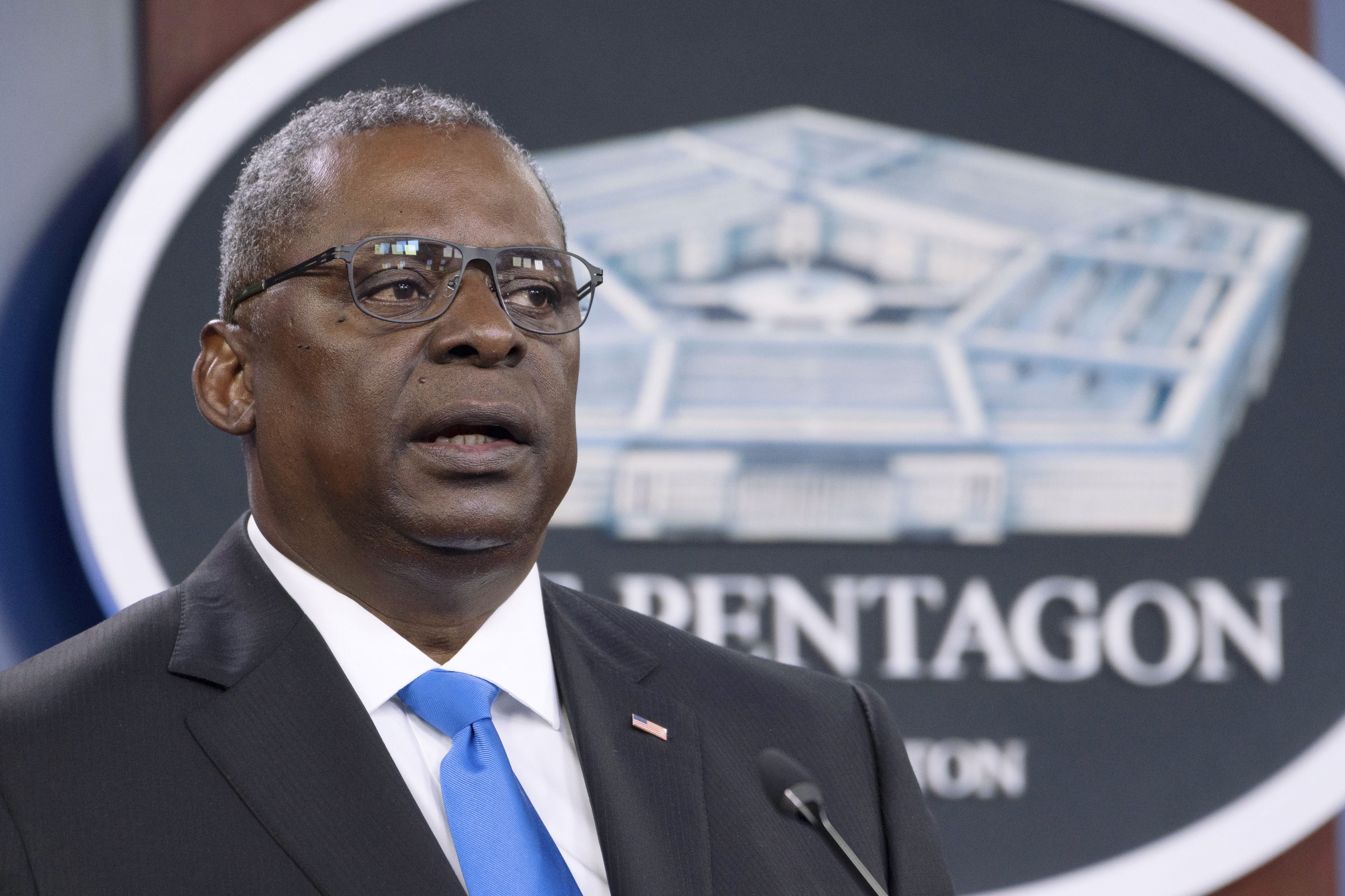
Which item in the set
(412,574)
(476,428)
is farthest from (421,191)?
(412,574)

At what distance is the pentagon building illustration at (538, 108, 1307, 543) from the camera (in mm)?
2455

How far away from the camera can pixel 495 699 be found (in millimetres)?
1251

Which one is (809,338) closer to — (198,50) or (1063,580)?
(1063,580)

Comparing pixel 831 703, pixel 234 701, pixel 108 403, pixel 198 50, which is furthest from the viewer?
pixel 198 50

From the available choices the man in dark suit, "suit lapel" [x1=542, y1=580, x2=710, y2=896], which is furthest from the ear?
"suit lapel" [x1=542, y1=580, x2=710, y2=896]

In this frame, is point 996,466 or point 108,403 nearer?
point 108,403

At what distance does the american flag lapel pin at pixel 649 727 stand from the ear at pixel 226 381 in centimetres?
47

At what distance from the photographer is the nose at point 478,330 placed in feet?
3.82

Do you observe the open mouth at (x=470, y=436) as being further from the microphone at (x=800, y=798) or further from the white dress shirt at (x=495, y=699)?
the microphone at (x=800, y=798)

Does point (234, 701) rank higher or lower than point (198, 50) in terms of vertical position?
lower

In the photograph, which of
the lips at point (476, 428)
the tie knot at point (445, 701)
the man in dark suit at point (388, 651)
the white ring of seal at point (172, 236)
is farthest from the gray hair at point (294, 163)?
the white ring of seal at point (172, 236)

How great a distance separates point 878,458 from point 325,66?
123cm

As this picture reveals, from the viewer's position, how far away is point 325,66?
238 centimetres

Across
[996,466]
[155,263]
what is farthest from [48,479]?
[996,466]
